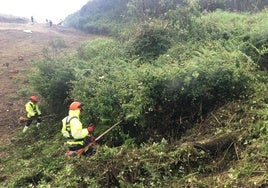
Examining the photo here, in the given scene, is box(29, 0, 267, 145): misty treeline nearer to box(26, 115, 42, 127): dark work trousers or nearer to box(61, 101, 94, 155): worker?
box(26, 115, 42, 127): dark work trousers

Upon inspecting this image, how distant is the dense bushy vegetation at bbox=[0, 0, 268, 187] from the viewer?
6520 mm

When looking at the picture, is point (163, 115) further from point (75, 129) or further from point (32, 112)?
point (32, 112)

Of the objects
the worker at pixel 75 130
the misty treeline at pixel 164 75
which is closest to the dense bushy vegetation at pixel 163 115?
the misty treeline at pixel 164 75

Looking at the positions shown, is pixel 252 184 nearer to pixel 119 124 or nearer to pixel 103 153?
pixel 103 153

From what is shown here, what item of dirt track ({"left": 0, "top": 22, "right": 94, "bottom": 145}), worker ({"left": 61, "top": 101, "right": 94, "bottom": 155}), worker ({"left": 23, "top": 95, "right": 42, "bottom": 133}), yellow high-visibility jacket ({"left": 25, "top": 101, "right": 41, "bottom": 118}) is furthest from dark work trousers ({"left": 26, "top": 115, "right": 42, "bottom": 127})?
worker ({"left": 61, "top": 101, "right": 94, "bottom": 155})

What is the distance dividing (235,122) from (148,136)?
7.83 feet

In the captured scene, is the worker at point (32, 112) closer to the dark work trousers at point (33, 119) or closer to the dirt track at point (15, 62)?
the dark work trousers at point (33, 119)

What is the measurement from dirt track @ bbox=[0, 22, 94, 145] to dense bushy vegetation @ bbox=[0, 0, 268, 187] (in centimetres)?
195

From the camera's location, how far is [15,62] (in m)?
23.2

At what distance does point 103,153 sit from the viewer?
7.14 m

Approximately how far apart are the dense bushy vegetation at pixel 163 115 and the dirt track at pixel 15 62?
195cm

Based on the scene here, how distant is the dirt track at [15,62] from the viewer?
1436 cm

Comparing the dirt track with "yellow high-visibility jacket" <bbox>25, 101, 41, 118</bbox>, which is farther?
the dirt track

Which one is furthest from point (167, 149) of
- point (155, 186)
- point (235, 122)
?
point (235, 122)
